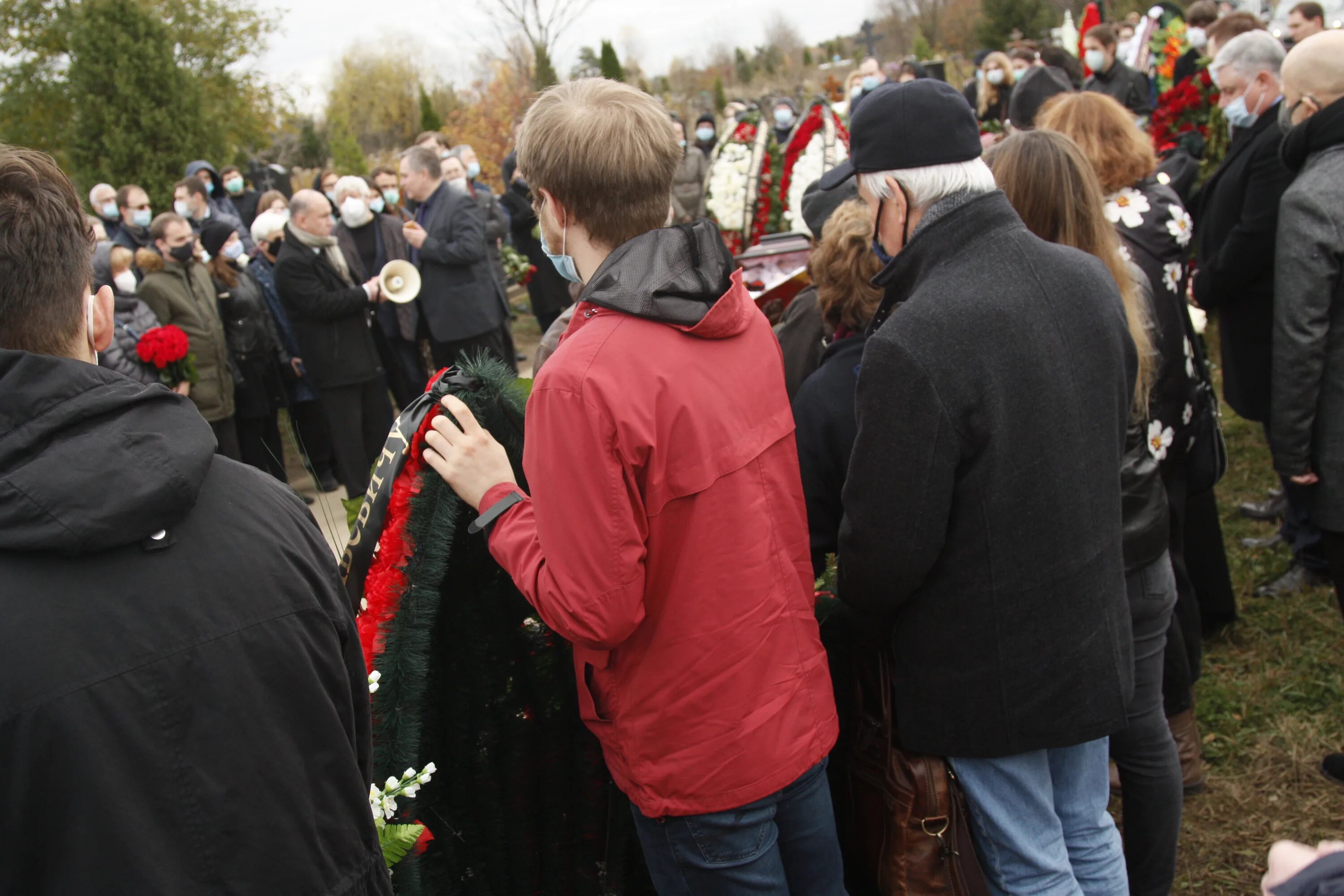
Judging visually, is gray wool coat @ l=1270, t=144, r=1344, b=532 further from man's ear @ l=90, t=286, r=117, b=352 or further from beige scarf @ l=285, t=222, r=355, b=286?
beige scarf @ l=285, t=222, r=355, b=286

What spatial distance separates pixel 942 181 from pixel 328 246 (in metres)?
5.37

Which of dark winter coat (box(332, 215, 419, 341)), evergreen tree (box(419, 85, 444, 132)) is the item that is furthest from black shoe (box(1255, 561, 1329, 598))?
evergreen tree (box(419, 85, 444, 132))

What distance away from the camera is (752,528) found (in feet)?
5.51

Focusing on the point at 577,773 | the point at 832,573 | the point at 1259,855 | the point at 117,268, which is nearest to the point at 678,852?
the point at 577,773

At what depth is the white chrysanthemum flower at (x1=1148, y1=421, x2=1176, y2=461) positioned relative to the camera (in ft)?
10.0

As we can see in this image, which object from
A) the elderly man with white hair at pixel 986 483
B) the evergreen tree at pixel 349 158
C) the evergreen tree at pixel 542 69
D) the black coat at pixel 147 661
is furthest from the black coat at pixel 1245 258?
the evergreen tree at pixel 542 69

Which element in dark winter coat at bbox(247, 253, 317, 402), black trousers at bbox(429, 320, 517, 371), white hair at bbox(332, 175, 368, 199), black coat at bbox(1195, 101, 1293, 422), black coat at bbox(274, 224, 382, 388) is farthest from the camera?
white hair at bbox(332, 175, 368, 199)

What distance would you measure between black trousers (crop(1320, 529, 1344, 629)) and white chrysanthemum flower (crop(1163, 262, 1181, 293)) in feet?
2.87

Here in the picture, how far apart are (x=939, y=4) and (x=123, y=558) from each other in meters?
47.3

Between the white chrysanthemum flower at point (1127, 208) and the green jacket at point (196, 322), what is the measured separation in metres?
5.05

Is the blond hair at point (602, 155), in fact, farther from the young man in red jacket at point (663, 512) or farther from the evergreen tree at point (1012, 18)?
the evergreen tree at point (1012, 18)

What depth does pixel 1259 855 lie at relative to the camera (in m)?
2.92

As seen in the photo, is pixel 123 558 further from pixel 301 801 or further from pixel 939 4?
pixel 939 4

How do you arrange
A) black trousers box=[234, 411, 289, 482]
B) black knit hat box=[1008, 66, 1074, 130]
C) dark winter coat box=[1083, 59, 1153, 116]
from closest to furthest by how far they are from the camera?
black knit hat box=[1008, 66, 1074, 130] < black trousers box=[234, 411, 289, 482] < dark winter coat box=[1083, 59, 1153, 116]
